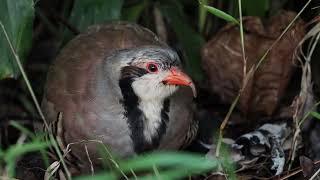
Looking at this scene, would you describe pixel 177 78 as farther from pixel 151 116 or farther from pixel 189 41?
pixel 189 41

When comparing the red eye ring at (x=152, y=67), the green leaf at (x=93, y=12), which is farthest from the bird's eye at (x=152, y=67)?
the green leaf at (x=93, y=12)

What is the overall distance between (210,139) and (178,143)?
578 mm

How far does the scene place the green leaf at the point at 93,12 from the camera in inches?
145

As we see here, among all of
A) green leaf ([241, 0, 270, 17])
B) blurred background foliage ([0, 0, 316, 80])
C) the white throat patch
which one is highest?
green leaf ([241, 0, 270, 17])

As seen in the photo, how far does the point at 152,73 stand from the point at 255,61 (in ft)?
2.93

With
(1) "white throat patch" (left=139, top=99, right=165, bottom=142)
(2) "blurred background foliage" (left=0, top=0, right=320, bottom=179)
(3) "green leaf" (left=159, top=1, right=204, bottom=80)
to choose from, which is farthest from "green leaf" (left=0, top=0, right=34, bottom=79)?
(3) "green leaf" (left=159, top=1, right=204, bottom=80)

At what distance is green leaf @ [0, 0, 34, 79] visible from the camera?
312 centimetres

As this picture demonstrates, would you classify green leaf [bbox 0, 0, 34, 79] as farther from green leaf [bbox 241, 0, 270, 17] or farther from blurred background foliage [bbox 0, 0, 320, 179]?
green leaf [bbox 241, 0, 270, 17]

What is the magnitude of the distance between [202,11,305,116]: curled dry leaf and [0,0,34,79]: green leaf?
1106 millimetres

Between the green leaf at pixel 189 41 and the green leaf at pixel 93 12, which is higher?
the green leaf at pixel 93 12

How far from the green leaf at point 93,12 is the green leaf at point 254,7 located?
2.02 ft

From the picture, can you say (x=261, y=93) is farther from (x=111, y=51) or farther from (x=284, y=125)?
(x=111, y=51)

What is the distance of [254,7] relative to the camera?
371cm

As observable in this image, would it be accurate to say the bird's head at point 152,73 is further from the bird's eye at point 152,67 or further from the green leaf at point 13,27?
the green leaf at point 13,27
